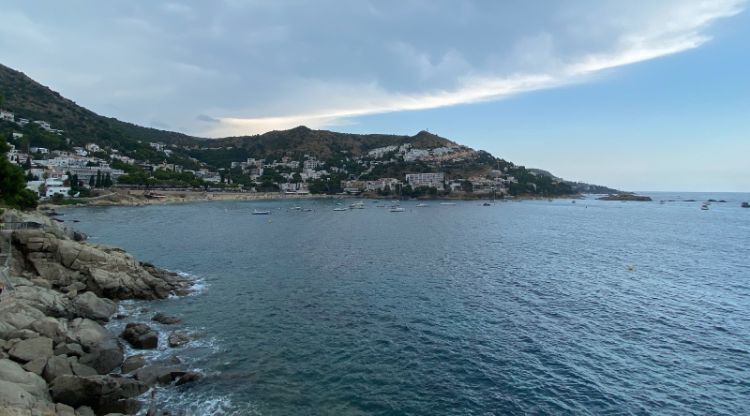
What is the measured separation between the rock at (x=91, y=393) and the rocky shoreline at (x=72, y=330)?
33 millimetres

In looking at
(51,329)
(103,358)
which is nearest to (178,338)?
(103,358)

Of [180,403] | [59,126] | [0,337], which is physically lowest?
[180,403]

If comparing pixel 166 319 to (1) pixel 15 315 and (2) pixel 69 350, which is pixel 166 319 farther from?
(1) pixel 15 315

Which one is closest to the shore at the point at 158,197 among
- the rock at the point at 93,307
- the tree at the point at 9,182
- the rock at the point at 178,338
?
the tree at the point at 9,182

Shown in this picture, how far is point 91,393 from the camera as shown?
16234 millimetres

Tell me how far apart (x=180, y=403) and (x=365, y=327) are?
1160 centimetres

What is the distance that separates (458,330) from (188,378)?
15.2 m

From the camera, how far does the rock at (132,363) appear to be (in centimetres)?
1988

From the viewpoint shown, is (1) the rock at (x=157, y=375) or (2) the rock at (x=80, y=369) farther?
(1) the rock at (x=157, y=375)

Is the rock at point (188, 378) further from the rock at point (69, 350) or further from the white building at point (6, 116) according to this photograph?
the white building at point (6, 116)

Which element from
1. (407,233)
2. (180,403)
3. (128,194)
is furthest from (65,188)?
(180,403)

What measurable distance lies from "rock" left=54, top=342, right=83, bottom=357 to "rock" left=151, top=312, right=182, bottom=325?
6.14m

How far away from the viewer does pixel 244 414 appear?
16438 mm

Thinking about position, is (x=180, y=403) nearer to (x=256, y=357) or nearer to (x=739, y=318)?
(x=256, y=357)
